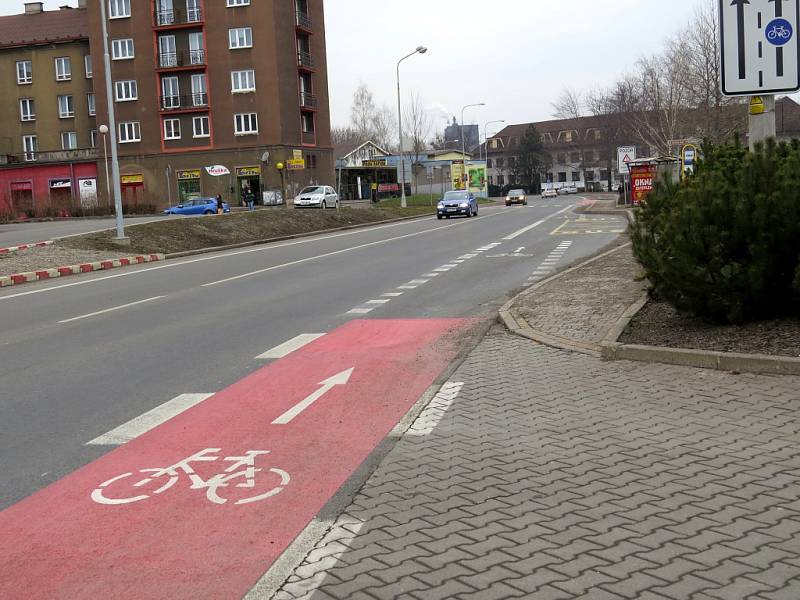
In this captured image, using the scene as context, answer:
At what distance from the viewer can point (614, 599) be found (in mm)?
3506

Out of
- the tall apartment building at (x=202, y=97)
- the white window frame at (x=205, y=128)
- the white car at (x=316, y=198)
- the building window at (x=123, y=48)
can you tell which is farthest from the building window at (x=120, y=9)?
the white car at (x=316, y=198)

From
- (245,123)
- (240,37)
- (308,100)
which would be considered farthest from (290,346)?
(308,100)

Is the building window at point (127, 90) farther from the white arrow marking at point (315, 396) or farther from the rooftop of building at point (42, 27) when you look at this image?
the white arrow marking at point (315, 396)

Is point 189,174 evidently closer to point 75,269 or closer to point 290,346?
point 75,269

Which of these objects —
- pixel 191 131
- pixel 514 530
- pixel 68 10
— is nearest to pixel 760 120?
pixel 514 530

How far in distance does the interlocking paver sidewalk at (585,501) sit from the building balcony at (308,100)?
6324 cm

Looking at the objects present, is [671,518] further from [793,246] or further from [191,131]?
[191,131]

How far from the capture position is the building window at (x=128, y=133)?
65438mm

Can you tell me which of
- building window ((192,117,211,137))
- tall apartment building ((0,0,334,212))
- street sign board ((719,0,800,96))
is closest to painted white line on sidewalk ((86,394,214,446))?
street sign board ((719,0,800,96))

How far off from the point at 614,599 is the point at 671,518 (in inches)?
38.7

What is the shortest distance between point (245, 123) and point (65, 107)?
1752cm

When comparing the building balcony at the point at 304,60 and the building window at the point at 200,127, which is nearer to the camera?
the building window at the point at 200,127

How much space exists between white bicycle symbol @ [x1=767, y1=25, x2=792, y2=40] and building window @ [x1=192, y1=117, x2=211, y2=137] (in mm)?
60213

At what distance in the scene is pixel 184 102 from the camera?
65438 millimetres
